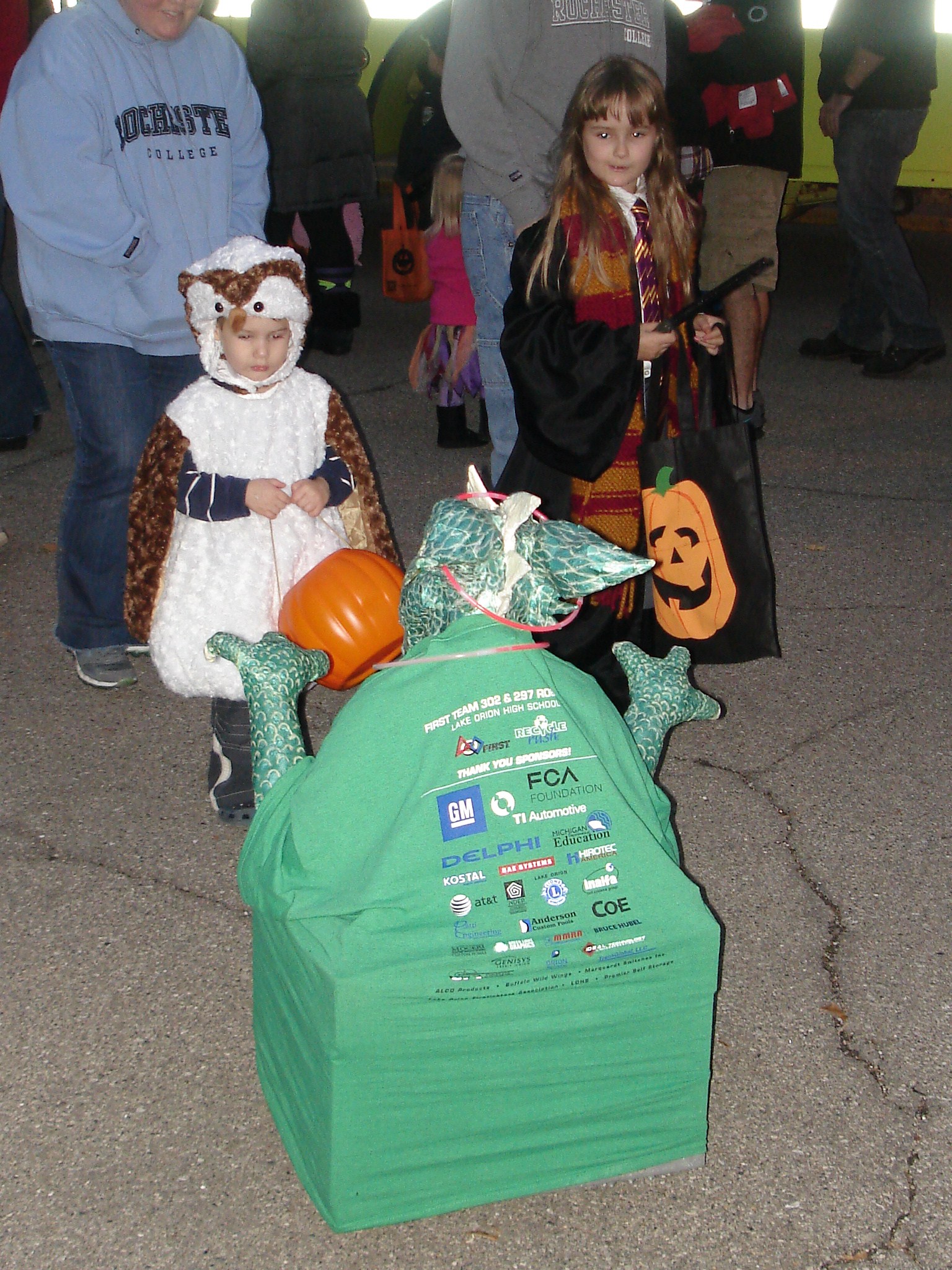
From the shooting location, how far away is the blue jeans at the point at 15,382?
5680mm

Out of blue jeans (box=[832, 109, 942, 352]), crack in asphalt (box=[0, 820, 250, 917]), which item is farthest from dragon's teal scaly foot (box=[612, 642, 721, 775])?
blue jeans (box=[832, 109, 942, 352])

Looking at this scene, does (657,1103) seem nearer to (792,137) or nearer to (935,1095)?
(935,1095)

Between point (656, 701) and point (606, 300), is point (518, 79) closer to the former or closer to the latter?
point (606, 300)

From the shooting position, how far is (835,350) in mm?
8469

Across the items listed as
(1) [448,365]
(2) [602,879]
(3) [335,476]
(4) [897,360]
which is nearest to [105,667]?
(3) [335,476]

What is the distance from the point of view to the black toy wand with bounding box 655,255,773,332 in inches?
127

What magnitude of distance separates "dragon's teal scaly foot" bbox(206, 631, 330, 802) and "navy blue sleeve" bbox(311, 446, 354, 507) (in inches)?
30.1

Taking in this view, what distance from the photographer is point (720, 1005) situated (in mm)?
2814

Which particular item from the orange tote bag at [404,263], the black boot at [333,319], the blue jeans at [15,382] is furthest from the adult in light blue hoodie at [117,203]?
the orange tote bag at [404,263]

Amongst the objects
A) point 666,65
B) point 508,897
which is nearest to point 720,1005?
point 508,897

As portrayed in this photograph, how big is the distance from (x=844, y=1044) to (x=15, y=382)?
476cm

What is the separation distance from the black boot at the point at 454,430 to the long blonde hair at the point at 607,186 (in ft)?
9.85

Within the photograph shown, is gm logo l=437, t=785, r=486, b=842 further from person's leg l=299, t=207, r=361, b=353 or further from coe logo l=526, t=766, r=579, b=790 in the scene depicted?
person's leg l=299, t=207, r=361, b=353

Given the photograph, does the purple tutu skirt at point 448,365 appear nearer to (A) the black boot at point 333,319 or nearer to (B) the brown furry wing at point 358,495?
(A) the black boot at point 333,319
